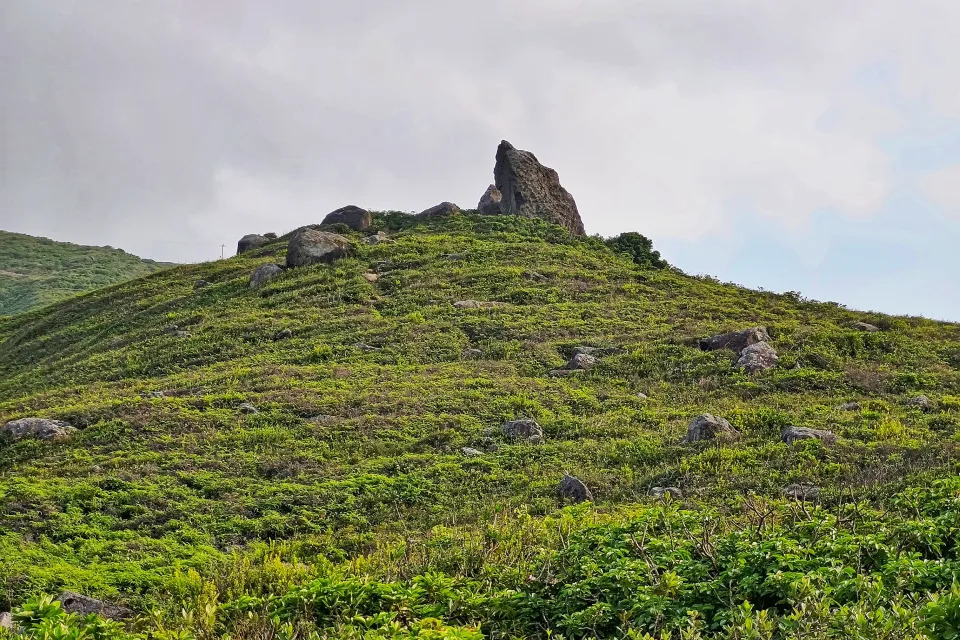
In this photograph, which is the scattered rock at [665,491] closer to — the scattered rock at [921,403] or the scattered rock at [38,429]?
the scattered rock at [921,403]

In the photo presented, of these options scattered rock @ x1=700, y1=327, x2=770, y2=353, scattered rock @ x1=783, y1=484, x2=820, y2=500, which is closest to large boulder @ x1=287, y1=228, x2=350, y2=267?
scattered rock @ x1=700, y1=327, x2=770, y2=353

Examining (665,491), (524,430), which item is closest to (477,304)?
(524,430)

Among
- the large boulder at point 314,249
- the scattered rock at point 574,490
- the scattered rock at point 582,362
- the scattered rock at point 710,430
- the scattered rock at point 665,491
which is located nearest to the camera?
the scattered rock at point 665,491

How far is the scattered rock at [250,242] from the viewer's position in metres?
45.3

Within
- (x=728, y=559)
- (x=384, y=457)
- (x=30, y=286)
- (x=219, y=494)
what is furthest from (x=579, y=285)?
(x=30, y=286)

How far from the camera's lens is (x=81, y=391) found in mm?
21578

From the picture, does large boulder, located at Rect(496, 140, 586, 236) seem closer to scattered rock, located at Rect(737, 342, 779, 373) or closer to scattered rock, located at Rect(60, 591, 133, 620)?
scattered rock, located at Rect(737, 342, 779, 373)

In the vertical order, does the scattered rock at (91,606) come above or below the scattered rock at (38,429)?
below

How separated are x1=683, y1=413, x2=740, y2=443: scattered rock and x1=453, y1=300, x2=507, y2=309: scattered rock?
1322 cm

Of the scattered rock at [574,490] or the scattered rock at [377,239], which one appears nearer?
the scattered rock at [574,490]

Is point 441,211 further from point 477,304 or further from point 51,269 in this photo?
point 51,269

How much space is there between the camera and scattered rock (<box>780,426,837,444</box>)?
14.8 m

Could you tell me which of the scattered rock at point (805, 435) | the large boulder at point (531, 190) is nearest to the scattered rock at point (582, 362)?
the scattered rock at point (805, 435)

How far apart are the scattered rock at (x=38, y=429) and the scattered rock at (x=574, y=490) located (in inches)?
421
